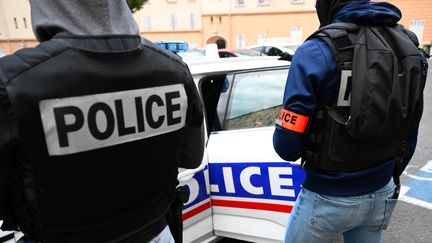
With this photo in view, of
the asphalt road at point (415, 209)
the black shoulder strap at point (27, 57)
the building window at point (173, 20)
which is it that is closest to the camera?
the black shoulder strap at point (27, 57)

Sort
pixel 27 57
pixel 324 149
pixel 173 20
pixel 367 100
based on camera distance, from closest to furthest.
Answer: pixel 27 57 → pixel 367 100 → pixel 324 149 → pixel 173 20

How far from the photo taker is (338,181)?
1452 millimetres

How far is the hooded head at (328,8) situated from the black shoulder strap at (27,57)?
1.11 meters

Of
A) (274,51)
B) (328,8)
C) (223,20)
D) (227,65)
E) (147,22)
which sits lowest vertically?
(274,51)

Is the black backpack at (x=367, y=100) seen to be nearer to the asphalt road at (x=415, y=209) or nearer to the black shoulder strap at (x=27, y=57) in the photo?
the black shoulder strap at (x=27, y=57)

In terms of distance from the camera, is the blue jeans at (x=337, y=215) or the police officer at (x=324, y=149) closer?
the police officer at (x=324, y=149)

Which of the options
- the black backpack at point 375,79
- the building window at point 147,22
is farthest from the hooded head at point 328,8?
the building window at point 147,22

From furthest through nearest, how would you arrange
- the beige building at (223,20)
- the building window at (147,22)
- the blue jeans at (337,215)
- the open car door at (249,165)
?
the building window at (147,22) < the beige building at (223,20) < the open car door at (249,165) < the blue jeans at (337,215)

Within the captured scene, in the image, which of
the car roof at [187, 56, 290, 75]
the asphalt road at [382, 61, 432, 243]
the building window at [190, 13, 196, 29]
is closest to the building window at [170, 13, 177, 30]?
the building window at [190, 13, 196, 29]

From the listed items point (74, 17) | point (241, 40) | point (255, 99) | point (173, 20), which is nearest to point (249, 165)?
point (255, 99)

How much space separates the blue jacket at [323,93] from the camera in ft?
4.43

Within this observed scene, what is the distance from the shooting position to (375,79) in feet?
4.33

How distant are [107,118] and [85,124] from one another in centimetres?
7

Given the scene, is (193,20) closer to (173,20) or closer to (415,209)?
(173,20)
